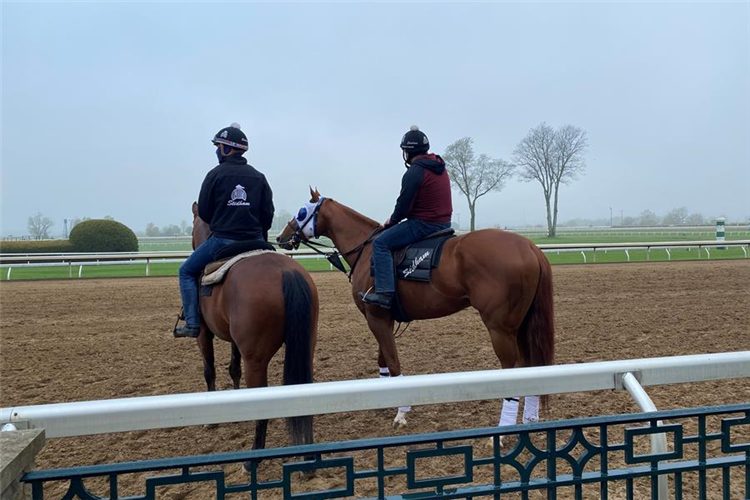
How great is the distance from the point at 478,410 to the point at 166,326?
5979 millimetres

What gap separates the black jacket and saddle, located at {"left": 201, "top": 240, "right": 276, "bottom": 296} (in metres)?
0.08

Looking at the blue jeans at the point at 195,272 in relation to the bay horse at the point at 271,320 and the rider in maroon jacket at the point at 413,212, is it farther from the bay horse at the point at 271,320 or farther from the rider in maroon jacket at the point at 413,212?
the rider in maroon jacket at the point at 413,212

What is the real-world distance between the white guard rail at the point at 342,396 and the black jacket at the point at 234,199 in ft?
7.78

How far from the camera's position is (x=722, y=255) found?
66.5ft

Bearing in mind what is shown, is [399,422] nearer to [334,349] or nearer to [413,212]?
[413,212]

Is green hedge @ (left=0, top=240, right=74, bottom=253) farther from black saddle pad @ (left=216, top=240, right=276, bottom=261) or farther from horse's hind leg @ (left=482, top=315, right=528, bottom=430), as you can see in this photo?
Result: horse's hind leg @ (left=482, top=315, right=528, bottom=430)

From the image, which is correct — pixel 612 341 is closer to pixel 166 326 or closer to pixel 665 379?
pixel 665 379

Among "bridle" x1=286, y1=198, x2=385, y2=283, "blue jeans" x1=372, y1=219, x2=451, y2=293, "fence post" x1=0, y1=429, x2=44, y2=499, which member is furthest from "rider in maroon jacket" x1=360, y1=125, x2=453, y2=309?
"fence post" x1=0, y1=429, x2=44, y2=499

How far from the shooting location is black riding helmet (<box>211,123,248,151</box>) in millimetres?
3719

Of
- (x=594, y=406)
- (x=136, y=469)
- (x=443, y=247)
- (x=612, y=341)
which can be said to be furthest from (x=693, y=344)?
(x=136, y=469)

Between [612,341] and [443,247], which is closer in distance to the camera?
[443,247]

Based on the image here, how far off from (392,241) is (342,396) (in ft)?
9.50

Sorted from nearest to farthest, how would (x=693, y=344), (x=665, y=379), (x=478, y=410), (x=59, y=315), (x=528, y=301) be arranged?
(x=665, y=379)
(x=528, y=301)
(x=478, y=410)
(x=693, y=344)
(x=59, y=315)

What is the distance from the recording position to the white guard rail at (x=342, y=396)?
4.84 ft
